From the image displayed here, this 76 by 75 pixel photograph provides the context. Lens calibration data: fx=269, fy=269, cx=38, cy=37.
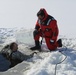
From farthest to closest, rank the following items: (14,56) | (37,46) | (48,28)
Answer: (37,46) < (48,28) < (14,56)

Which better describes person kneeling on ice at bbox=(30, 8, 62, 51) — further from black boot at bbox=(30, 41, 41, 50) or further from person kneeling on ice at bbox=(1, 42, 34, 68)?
person kneeling on ice at bbox=(1, 42, 34, 68)

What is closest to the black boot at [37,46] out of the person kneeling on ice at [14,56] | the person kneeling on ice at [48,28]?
the person kneeling on ice at [48,28]

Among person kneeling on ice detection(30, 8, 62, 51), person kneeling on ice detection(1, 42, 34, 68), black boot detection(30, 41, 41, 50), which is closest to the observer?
person kneeling on ice detection(1, 42, 34, 68)

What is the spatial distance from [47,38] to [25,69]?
2211 millimetres

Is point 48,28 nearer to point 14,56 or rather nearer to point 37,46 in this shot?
point 37,46

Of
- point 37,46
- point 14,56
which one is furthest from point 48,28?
point 14,56

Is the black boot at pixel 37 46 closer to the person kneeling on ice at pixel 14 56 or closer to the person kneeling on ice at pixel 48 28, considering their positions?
the person kneeling on ice at pixel 48 28

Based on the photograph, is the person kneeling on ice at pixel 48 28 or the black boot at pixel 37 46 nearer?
the person kneeling on ice at pixel 48 28

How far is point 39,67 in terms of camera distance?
19.7 feet

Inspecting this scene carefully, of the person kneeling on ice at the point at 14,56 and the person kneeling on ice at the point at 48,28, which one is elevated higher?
the person kneeling on ice at the point at 48,28

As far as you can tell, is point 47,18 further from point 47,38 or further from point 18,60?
point 18,60

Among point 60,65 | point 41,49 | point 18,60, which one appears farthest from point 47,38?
point 60,65

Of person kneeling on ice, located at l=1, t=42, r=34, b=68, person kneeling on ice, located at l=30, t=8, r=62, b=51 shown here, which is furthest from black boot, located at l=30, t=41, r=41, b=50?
person kneeling on ice, located at l=1, t=42, r=34, b=68

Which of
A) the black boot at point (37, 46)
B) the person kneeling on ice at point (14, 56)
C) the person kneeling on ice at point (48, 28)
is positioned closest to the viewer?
the person kneeling on ice at point (14, 56)
